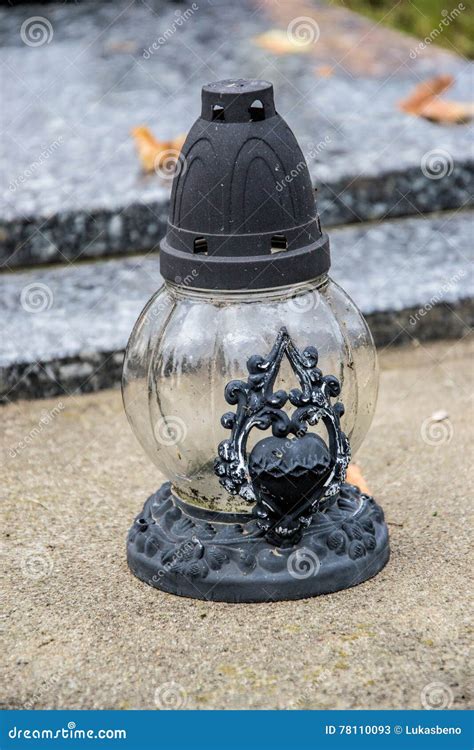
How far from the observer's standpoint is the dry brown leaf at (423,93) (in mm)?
4586

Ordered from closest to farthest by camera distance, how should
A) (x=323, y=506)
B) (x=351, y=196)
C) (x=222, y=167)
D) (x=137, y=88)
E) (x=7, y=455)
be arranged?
(x=222, y=167) < (x=323, y=506) < (x=7, y=455) < (x=351, y=196) < (x=137, y=88)

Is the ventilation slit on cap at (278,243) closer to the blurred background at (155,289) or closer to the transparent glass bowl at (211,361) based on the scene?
the transparent glass bowl at (211,361)

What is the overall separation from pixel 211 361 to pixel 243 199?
34 centimetres

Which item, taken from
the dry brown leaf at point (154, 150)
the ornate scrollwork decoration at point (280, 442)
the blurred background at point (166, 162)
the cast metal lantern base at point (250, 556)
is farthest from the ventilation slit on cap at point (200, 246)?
the dry brown leaf at point (154, 150)

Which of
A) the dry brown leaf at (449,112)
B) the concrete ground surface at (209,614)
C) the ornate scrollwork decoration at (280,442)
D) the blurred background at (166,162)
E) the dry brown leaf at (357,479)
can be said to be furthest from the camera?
the dry brown leaf at (449,112)

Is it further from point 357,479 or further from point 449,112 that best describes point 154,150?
point 357,479

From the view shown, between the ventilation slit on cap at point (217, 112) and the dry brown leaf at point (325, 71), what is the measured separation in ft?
8.79

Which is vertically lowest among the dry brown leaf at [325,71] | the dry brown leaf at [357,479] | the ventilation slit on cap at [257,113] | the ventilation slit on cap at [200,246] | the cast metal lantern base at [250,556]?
the dry brown leaf at [357,479]

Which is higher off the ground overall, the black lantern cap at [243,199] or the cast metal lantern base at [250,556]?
the black lantern cap at [243,199]

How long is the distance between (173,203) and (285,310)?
0.32m

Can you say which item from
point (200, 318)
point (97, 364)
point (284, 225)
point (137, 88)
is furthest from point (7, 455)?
point (137, 88)

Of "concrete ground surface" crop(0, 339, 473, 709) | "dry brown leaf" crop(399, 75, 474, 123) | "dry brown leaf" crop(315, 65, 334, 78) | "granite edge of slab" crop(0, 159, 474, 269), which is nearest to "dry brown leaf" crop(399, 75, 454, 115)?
"dry brown leaf" crop(399, 75, 474, 123)

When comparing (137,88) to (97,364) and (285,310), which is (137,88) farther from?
(285,310)

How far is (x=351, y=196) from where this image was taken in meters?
4.07
